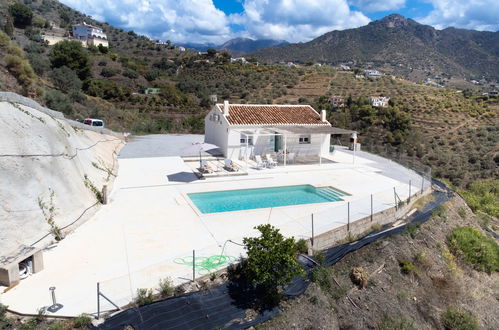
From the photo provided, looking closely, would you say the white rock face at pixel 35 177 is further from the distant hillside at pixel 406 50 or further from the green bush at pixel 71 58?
the distant hillside at pixel 406 50

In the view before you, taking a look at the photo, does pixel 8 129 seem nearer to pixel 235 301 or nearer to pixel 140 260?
pixel 140 260

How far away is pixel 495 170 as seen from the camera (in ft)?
95.6

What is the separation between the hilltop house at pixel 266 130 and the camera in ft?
68.6

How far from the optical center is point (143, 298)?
695 cm

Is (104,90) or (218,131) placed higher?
(104,90)

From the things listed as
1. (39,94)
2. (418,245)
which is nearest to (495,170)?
(418,245)

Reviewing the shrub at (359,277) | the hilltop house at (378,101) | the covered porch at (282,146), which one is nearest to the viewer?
the shrub at (359,277)

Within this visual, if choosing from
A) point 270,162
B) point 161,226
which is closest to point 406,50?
point 270,162

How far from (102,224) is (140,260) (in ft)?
9.68

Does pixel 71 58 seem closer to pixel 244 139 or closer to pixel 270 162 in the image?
pixel 244 139

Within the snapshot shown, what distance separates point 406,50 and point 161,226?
109 m

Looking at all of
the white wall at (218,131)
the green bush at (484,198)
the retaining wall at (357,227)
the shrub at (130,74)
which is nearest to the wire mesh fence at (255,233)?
the retaining wall at (357,227)

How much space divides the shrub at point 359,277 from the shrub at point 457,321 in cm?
220

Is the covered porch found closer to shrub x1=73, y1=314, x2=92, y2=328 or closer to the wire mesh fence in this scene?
the wire mesh fence
